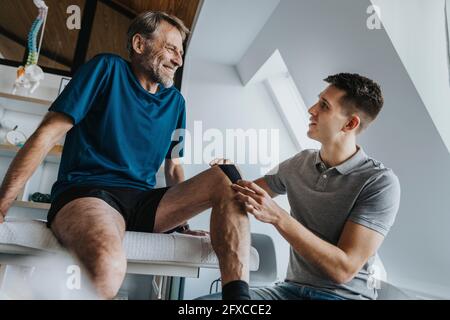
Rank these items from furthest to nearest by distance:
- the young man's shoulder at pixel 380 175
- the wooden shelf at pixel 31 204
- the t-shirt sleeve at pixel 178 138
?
the wooden shelf at pixel 31 204 → the t-shirt sleeve at pixel 178 138 → the young man's shoulder at pixel 380 175

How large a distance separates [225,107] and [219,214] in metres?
1.78

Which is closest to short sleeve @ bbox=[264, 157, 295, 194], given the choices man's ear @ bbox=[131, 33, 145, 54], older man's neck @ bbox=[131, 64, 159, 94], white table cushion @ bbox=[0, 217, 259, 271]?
white table cushion @ bbox=[0, 217, 259, 271]

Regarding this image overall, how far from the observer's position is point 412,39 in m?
1.44

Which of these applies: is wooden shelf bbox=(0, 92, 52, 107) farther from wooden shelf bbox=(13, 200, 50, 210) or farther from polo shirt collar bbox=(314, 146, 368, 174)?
polo shirt collar bbox=(314, 146, 368, 174)

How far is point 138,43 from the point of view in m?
1.32

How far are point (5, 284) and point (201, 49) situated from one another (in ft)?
6.77

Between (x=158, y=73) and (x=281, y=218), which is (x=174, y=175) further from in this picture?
(x=281, y=218)

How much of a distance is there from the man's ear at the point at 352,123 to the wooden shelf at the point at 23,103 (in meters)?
1.80

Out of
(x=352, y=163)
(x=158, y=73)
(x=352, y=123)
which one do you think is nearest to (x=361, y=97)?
(x=352, y=123)

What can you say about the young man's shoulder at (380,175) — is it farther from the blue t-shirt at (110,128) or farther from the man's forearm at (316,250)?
the blue t-shirt at (110,128)

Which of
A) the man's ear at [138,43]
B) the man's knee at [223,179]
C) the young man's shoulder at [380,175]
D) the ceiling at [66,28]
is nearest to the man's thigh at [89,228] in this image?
the man's knee at [223,179]

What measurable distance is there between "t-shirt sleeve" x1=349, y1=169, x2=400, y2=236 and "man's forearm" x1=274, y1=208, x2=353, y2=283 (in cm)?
14

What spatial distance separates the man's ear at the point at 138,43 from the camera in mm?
1300

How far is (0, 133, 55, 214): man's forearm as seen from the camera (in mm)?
951
